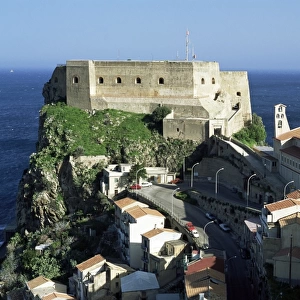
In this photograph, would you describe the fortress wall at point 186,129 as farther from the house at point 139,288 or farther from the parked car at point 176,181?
the house at point 139,288

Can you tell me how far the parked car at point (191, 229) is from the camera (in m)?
48.0

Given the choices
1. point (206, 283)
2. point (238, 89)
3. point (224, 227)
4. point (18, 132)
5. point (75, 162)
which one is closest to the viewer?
point (206, 283)

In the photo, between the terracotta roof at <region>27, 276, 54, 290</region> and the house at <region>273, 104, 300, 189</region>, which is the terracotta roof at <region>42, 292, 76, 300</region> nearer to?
the terracotta roof at <region>27, 276, 54, 290</region>

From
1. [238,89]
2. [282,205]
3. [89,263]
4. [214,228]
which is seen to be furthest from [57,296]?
[238,89]

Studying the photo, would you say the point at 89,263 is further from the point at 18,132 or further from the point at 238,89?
the point at 18,132

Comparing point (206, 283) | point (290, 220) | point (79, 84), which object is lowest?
point (206, 283)

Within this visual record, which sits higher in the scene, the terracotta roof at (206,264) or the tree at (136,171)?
the tree at (136,171)

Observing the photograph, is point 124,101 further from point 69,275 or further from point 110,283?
point 110,283

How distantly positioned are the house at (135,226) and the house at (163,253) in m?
1.03

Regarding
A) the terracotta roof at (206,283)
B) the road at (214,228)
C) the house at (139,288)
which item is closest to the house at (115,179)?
the road at (214,228)


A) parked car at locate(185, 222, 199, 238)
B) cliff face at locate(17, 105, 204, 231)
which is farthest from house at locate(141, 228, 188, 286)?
cliff face at locate(17, 105, 204, 231)

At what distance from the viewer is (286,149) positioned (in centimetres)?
5316

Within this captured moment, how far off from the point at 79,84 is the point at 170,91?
11659 mm

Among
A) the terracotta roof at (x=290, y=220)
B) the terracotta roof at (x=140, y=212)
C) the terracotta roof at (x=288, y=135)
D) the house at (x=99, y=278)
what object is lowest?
the house at (x=99, y=278)
